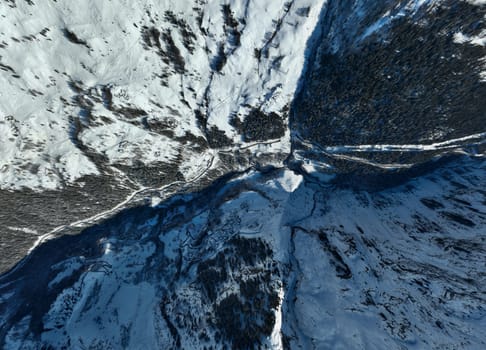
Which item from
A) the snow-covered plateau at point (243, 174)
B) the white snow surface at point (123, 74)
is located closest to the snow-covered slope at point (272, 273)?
the snow-covered plateau at point (243, 174)

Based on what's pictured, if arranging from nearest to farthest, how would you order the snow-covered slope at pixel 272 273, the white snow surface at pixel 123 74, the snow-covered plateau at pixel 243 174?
the snow-covered slope at pixel 272 273 → the snow-covered plateau at pixel 243 174 → the white snow surface at pixel 123 74

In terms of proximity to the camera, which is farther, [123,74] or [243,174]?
[243,174]

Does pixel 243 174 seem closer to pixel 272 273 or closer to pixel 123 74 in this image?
pixel 272 273

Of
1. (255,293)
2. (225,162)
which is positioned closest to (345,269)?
(255,293)

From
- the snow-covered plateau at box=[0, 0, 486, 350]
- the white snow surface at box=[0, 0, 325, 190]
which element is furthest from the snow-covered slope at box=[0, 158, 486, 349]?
the white snow surface at box=[0, 0, 325, 190]

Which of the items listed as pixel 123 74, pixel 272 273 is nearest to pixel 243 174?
pixel 272 273

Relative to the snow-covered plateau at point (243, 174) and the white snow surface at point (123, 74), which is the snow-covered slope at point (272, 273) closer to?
the snow-covered plateau at point (243, 174)

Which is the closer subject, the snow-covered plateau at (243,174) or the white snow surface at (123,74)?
the snow-covered plateau at (243,174)

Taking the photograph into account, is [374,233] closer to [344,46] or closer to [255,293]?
[255,293]

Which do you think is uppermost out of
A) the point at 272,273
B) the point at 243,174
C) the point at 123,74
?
the point at 123,74
